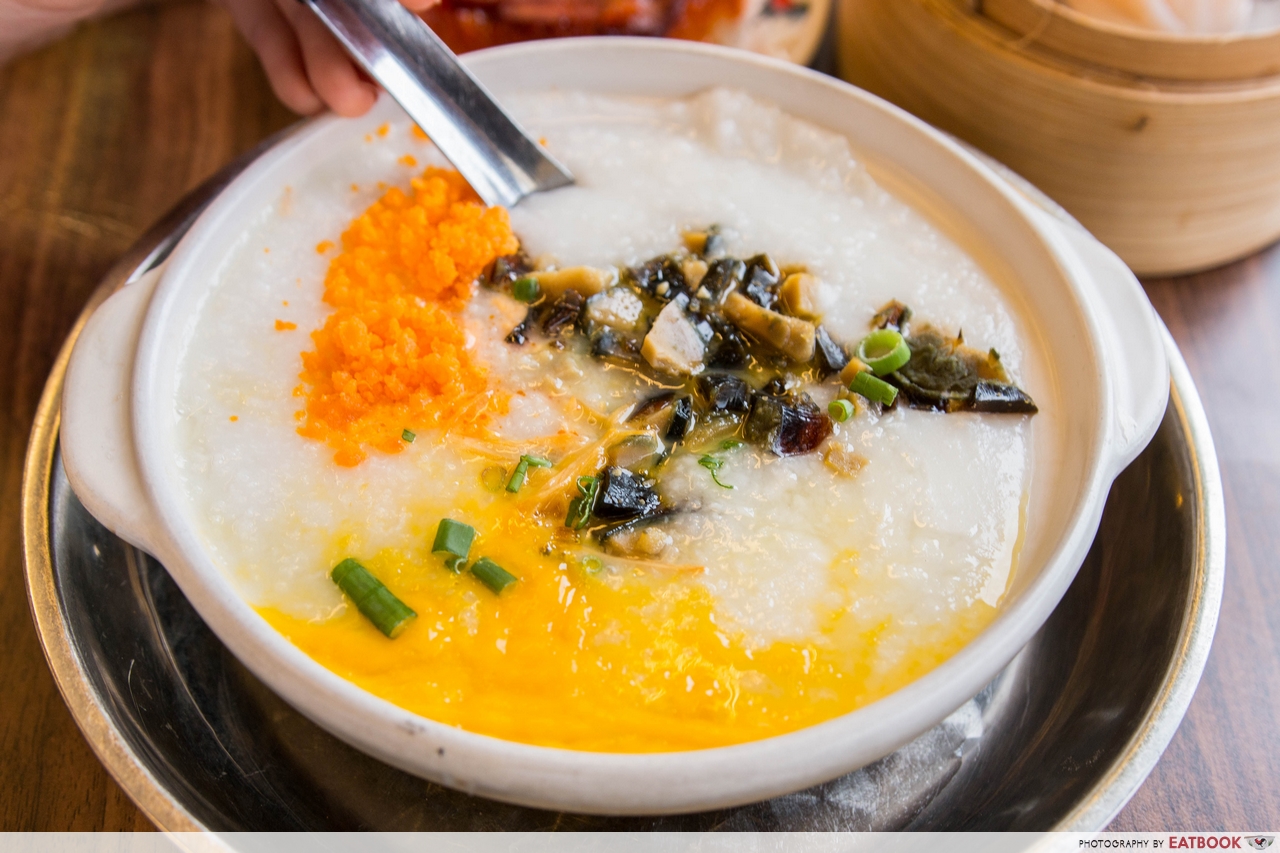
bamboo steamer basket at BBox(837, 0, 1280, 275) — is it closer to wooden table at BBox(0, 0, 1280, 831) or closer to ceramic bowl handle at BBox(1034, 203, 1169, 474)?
wooden table at BBox(0, 0, 1280, 831)

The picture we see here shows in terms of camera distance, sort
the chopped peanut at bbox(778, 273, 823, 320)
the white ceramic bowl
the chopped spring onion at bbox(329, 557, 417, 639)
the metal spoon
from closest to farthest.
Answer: the white ceramic bowl → the chopped spring onion at bbox(329, 557, 417, 639) → the chopped peanut at bbox(778, 273, 823, 320) → the metal spoon

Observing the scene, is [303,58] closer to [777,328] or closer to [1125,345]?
[777,328]

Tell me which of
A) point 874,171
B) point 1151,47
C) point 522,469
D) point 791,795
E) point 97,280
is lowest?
point 791,795

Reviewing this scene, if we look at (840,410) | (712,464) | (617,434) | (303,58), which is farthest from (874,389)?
(303,58)

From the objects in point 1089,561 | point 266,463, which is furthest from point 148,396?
point 1089,561

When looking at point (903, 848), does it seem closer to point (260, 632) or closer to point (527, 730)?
point (527, 730)

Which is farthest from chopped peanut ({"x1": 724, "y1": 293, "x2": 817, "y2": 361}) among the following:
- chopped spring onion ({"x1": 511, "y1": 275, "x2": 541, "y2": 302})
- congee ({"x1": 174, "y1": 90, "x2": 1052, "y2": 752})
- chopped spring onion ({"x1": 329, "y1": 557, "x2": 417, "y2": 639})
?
chopped spring onion ({"x1": 329, "y1": 557, "x2": 417, "y2": 639})

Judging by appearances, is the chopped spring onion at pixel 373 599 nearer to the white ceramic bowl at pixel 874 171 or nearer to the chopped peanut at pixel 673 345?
the white ceramic bowl at pixel 874 171
